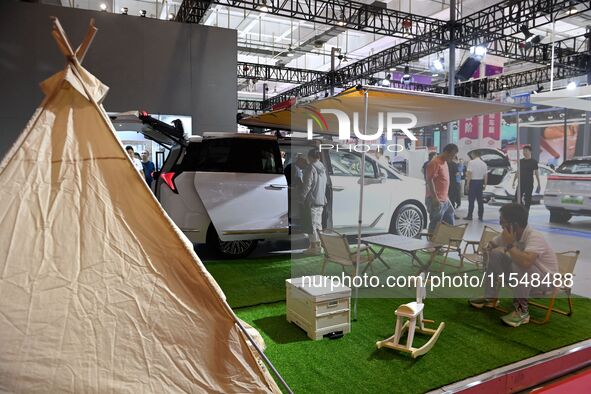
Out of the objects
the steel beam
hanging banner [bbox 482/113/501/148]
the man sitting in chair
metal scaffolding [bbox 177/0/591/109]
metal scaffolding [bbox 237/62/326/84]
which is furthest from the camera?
the steel beam

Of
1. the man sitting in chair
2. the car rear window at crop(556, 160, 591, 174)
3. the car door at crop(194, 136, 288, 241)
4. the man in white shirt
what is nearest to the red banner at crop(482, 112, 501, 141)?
the man in white shirt

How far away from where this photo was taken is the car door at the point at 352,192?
4.60 m

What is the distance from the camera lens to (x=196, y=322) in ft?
6.43

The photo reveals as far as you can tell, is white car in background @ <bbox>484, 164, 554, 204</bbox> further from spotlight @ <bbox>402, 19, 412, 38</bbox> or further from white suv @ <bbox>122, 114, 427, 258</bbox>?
spotlight @ <bbox>402, 19, 412, 38</bbox>

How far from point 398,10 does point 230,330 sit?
10961mm

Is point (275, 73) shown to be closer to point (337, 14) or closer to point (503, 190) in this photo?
point (337, 14)

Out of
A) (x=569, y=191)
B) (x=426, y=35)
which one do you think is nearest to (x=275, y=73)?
(x=426, y=35)

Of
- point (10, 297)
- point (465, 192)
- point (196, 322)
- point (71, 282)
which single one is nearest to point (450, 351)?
point (465, 192)

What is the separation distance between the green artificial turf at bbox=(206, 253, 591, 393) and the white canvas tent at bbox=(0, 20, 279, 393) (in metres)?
0.79

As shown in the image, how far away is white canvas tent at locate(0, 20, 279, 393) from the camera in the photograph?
1.72 m

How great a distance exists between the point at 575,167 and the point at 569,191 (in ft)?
1.12

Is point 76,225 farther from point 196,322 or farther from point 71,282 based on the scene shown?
point 196,322

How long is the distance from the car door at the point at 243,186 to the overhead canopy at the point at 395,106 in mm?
810

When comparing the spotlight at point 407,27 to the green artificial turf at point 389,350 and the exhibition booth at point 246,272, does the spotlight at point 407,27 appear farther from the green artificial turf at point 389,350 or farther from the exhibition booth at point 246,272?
the green artificial turf at point 389,350
